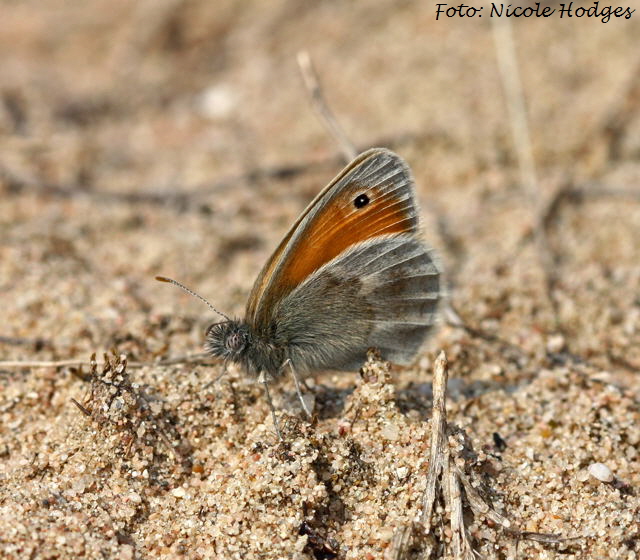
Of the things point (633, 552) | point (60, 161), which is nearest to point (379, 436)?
point (633, 552)

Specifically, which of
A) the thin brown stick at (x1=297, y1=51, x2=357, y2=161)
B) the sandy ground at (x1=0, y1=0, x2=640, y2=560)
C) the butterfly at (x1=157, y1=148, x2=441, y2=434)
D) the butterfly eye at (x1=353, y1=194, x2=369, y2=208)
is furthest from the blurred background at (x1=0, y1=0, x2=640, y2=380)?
the butterfly eye at (x1=353, y1=194, x2=369, y2=208)

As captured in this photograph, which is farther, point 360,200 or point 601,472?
point 360,200

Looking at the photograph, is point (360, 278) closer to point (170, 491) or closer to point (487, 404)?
point (487, 404)

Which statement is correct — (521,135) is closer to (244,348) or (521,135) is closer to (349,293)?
(349,293)

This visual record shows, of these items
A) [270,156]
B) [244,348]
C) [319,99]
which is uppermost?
[270,156]

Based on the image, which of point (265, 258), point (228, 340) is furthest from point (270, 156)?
point (228, 340)
